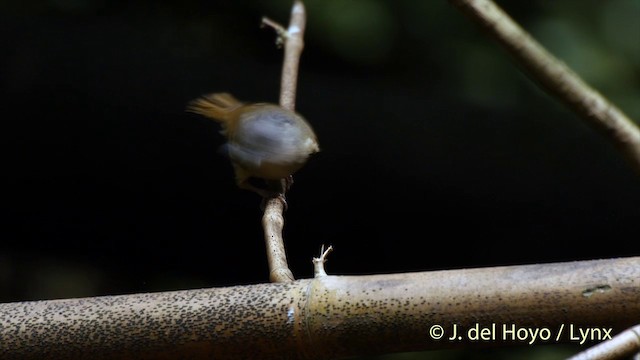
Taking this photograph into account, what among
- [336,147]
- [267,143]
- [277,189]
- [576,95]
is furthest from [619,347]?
[336,147]

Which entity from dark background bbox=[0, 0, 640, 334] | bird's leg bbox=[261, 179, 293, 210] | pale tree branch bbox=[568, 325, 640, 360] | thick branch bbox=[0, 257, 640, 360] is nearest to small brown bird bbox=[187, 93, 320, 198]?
bird's leg bbox=[261, 179, 293, 210]

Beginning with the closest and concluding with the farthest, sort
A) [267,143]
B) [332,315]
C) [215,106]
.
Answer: [332,315] → [267,143] → [215,106]

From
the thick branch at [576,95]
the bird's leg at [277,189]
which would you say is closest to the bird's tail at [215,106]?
the bird's leg at [277,189]

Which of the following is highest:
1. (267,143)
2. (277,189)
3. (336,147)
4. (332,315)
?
(336,147)

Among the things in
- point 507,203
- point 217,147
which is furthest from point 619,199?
point 217,147

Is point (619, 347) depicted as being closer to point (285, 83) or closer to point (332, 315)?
point (332, 315)

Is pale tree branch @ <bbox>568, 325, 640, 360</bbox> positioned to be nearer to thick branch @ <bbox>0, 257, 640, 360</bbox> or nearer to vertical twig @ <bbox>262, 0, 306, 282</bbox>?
thick branch @ <bbox>0, 257, 640, 360</bbox>
